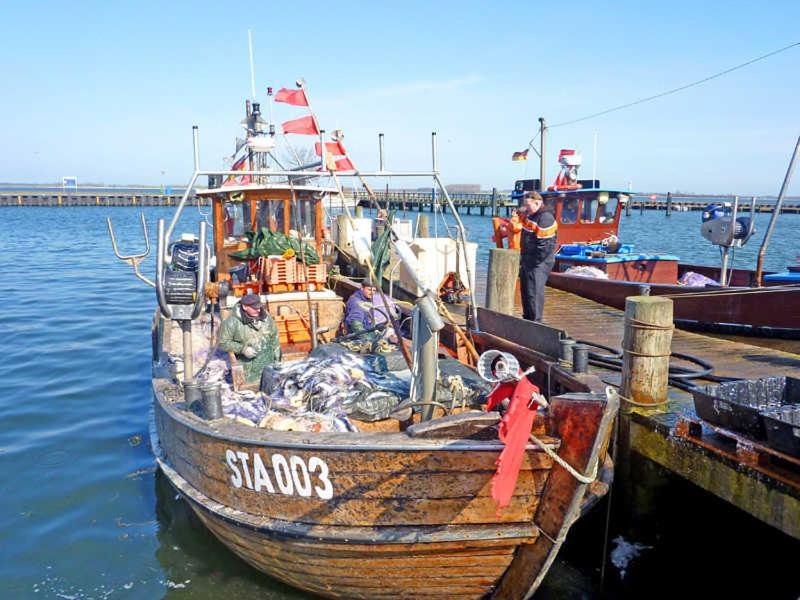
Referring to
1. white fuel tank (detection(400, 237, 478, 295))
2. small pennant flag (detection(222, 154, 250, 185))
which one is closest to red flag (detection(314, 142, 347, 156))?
small pennant flag (detection(222, 154, 250, 185))

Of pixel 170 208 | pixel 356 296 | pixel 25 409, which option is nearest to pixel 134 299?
pixel 25 409

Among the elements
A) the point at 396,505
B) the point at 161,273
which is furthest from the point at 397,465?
the point at 161,273

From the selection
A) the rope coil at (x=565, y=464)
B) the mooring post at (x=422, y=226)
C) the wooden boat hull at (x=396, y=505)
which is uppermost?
the mooring post at (x=422, y=226)

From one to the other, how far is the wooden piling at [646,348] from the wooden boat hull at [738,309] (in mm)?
3617

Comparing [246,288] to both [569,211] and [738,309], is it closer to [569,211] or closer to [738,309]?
[738,309]

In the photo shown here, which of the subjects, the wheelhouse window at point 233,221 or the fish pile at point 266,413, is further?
the wheelhouse window at point 233,221

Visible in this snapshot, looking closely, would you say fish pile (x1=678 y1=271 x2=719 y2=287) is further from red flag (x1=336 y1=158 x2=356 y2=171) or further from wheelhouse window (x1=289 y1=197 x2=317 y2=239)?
red flag (x1=336 y1=158 x2=356 y2=171)

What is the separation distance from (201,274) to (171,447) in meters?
1.72

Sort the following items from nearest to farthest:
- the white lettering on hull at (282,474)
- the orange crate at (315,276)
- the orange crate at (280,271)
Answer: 1. the white lettering on hull at (282,474)
2. the orange crate at (280,271)
3. the orange crate at (315,276)

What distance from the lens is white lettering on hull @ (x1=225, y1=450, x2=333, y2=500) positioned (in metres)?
4.11

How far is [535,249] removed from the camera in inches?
334

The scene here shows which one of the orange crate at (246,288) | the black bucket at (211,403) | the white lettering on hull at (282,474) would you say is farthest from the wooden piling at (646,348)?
the orange crate at (246,288)

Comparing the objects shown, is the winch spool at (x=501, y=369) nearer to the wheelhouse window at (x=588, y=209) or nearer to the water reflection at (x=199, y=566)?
the water reflection at (x=199, y=566)

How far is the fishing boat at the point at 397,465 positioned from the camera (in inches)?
149
